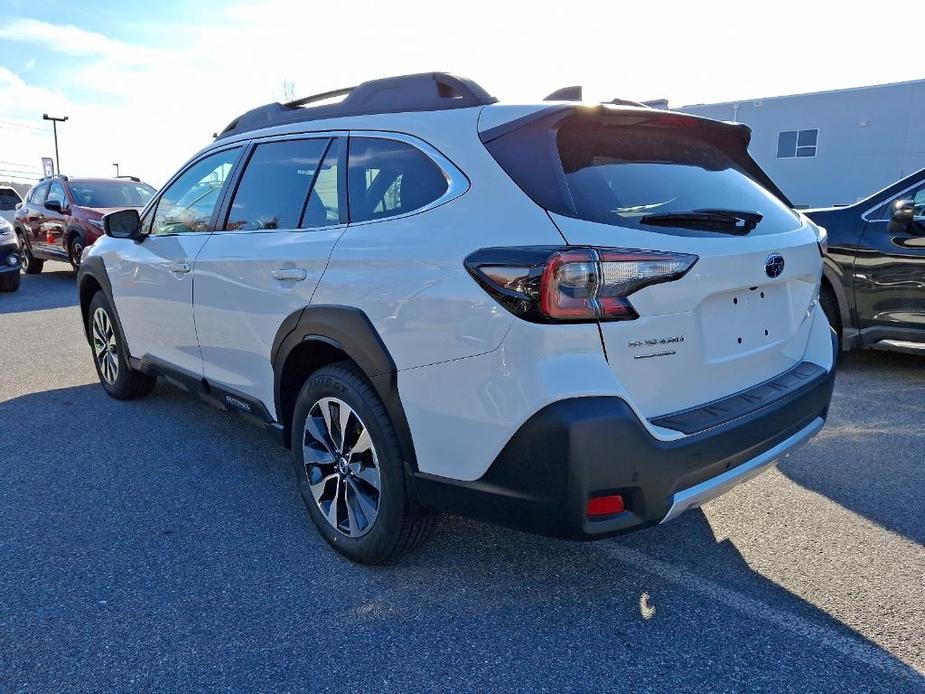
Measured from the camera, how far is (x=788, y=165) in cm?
2586

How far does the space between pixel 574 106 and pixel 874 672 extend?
203cm

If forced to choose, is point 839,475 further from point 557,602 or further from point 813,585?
point 557,602

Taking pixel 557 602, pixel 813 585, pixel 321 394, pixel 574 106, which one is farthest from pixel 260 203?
pixel 813 585

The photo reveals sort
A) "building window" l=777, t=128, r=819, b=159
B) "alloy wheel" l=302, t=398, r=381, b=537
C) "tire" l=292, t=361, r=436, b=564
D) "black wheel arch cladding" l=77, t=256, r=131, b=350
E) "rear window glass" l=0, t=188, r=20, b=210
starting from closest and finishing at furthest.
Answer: "tire" l=292, t=361, r=436, b=564
"alloy wheel" l=302, t=398, r=381, b=537
"black wheel arch cladding" l=77, t=256, r=131, b=350
"rear window glass" l=0, t=188, r=20, b=210
"building window" l=777, t=128, r=819, b=159

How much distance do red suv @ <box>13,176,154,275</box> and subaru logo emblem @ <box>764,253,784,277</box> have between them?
10.9m

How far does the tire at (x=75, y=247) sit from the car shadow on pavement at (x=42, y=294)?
488 millimetres

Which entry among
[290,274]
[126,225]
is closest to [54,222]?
[126,225]

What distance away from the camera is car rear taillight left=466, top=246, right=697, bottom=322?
201 centimetres

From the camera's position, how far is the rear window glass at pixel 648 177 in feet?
7.25

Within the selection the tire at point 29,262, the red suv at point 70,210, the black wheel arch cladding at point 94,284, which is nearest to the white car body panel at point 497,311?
the black wheel arch cladding at point 94,284

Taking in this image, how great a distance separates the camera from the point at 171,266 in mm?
3811

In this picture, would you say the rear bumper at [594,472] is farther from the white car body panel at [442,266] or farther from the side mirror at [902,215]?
the side mirror at [902,215]

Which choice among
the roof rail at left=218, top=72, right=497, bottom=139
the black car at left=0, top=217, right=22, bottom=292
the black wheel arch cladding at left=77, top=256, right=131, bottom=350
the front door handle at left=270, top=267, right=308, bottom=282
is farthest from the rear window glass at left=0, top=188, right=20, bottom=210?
the front door handle at left=270, top=267, right=308, bottom=282

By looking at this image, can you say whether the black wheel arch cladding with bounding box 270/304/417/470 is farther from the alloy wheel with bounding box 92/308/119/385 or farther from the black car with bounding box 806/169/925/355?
the black car with bounding box 806/169/925/355
